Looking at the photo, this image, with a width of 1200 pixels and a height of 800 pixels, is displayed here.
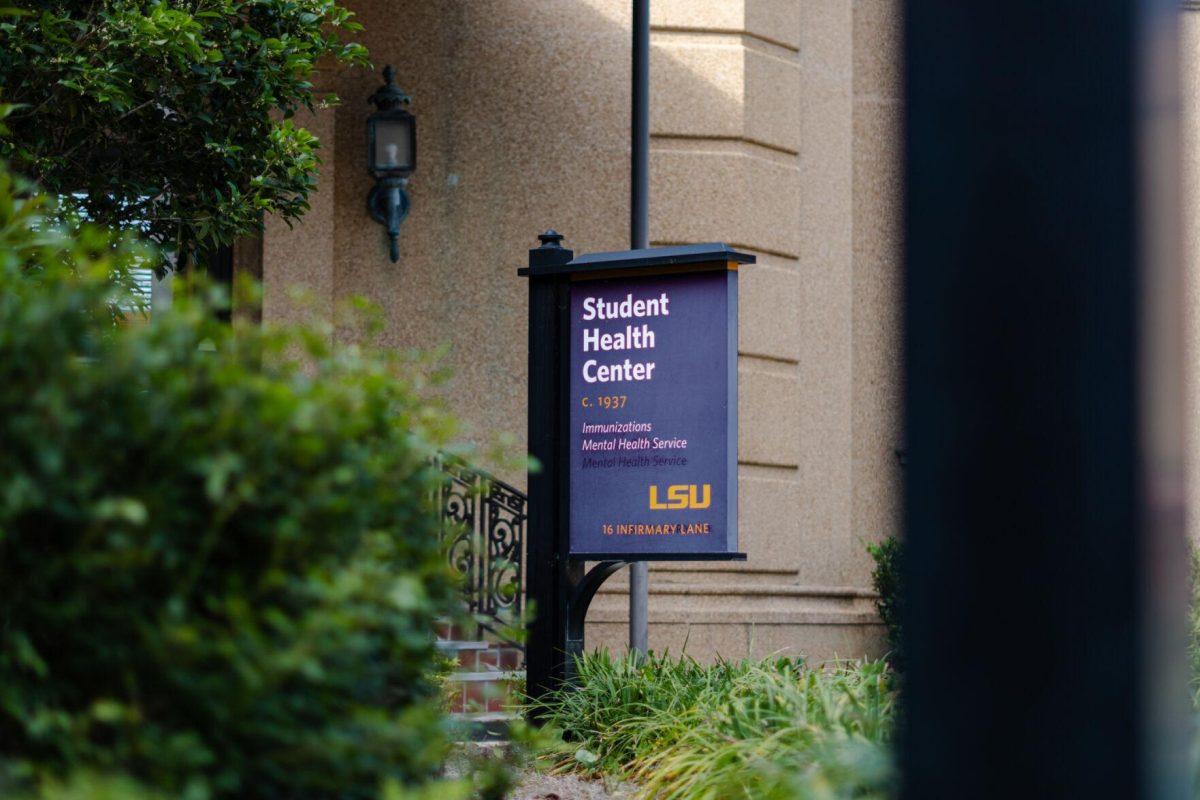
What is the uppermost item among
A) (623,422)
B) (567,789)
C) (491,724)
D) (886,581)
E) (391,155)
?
(391,155)

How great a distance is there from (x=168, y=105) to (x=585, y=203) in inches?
144

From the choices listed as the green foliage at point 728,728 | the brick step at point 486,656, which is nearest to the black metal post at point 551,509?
the green foliage at point 728,728

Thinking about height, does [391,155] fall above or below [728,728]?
above

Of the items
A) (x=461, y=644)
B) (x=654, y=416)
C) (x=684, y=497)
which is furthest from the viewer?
(x=461, y=644)

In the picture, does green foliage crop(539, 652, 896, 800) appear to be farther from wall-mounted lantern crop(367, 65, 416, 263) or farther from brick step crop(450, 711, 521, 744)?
wall-mounted lantern crop(367, 65, 416, 263)

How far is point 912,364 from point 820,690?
11.2ft

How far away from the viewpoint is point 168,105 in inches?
340

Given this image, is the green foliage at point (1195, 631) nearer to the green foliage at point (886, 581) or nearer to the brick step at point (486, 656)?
the green foliage at point (886, 581)

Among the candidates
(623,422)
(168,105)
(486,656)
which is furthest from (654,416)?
(486,656)

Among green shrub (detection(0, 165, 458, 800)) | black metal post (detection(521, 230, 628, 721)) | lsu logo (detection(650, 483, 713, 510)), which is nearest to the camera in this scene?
green shrub (detection(0, 165, 458, 800))

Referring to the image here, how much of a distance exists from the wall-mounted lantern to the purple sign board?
161 inches

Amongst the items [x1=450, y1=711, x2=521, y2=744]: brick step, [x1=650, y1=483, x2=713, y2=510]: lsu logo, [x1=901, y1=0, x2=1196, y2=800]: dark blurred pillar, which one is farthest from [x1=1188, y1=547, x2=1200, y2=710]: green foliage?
[x1=901, y1=0, x2=1196, y2=800]: dark blurred pillar

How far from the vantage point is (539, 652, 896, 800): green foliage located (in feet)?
13.4

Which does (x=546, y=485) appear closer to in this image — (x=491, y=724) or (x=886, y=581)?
(x=491, y=724)
